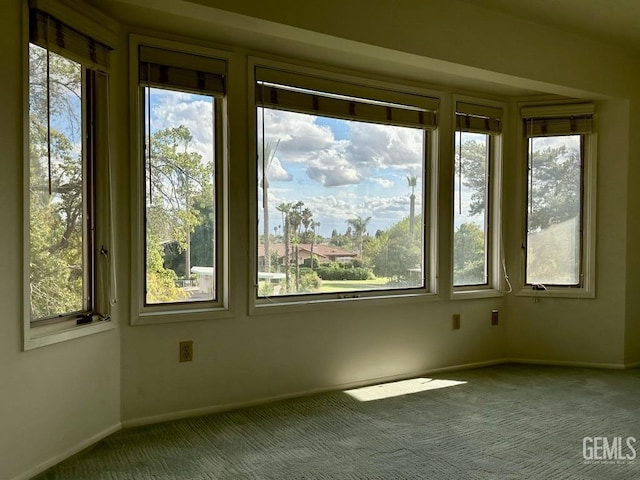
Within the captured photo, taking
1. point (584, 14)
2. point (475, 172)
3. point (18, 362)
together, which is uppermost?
point (584, 14)

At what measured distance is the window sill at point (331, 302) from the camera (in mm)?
3381

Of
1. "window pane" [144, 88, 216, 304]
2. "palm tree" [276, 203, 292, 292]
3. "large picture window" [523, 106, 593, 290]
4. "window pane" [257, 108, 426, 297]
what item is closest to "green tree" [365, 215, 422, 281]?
"window pane" [257, 108, 426, 297]

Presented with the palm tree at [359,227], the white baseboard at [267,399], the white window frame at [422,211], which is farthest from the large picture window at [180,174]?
the palm tree at [359,227]

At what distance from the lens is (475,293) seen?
4301 mm

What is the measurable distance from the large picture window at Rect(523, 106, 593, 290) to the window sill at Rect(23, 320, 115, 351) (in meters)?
3.46

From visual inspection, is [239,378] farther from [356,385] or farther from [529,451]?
[529,451]

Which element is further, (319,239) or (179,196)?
(319,239)

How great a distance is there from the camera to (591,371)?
163 inches

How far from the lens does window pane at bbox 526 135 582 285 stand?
4.36 metres

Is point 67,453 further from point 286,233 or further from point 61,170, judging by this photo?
point 286,233

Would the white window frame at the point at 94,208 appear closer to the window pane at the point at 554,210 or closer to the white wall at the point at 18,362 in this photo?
the white wall at the point at 18,362

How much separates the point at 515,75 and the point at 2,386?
11.6 ft

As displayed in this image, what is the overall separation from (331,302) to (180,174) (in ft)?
4.42

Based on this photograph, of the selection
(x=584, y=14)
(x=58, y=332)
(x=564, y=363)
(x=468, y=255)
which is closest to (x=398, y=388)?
(x=468, y=255)
